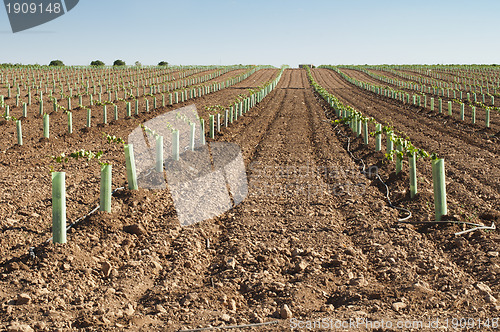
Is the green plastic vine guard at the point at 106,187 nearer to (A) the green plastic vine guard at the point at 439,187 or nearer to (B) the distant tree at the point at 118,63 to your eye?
(A) the green plastic vine guard at the point at 439,187

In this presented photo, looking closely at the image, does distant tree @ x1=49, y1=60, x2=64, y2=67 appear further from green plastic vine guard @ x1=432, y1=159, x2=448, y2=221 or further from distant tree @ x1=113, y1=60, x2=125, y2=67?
green plastic vine guard @ x1=432, y1=159, x2=448, y2=221

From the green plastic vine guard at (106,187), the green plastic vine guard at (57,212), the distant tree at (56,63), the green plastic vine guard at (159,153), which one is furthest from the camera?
the distant tree at (56,63)

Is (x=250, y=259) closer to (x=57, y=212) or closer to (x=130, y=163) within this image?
(x=57, y=212)

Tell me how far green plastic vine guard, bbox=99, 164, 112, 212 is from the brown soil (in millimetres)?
187

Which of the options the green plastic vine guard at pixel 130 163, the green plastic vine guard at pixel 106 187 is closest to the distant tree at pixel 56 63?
the green plastic vine guard at pixel 130 163

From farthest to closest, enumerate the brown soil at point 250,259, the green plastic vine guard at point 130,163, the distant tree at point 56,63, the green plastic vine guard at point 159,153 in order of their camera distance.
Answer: the distant tree at point 56,63 → the green plastic vine guard at point 159,153 → the green plastic vine guard at point 130,163 → the brown soil at point 250,259

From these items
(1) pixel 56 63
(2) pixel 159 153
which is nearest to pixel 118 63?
(1) pixel 56 63

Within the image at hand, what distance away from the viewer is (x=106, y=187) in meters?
6.37

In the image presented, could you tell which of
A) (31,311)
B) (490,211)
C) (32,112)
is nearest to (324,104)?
(32,112)

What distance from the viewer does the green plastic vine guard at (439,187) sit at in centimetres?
650

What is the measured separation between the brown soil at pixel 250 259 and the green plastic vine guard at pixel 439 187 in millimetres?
376

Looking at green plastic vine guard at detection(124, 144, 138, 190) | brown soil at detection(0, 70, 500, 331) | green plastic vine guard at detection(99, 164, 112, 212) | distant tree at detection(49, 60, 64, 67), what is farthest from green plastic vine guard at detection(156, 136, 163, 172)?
distant tree at detection(49, 60, 64, 67)

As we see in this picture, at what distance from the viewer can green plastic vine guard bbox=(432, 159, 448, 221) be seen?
650 centimetres

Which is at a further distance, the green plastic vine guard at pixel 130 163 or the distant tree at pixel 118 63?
the distant tree at pixel 118 63
